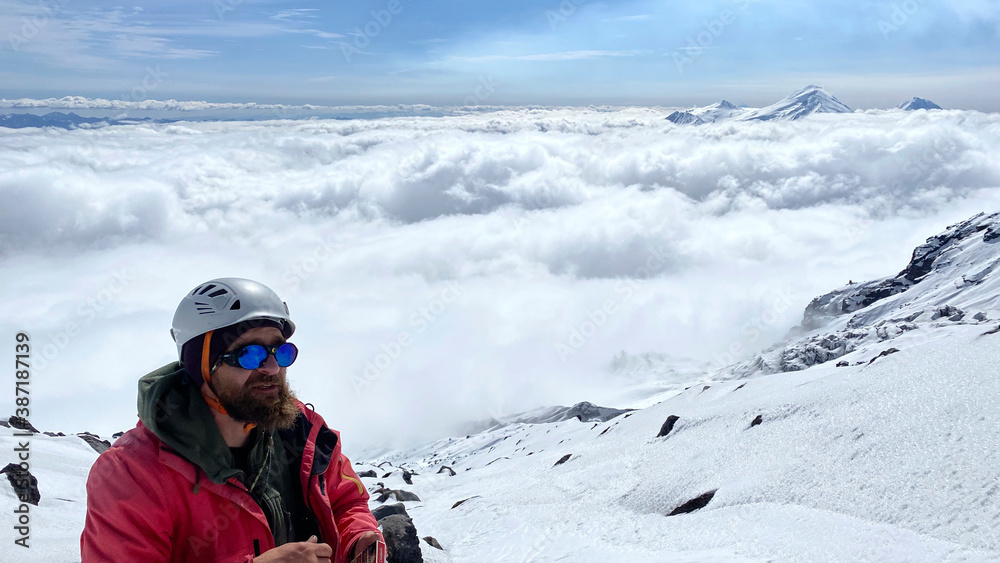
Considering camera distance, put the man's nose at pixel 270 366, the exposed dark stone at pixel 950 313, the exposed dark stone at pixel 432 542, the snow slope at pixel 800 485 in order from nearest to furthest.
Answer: the man's nose at pixel 270 366, the snow slope at pixel 800 485, the exposed dark stone at pixel 432 542, the exposed dark stone at pixel 950 313

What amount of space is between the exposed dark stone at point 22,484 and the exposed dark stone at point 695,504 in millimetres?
16574

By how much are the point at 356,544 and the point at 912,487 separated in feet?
30.0

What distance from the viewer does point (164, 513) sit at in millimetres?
3508

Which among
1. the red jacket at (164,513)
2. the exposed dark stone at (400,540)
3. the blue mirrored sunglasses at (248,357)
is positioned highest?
the blue mirrored sunglasses at (248,357)

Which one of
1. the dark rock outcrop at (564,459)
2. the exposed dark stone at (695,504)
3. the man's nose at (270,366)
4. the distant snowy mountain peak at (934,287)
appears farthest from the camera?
the distant snowy mountain peak at (934,287)

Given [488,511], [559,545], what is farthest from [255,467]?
[488,511]

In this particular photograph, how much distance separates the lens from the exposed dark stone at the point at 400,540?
1266 centimetres

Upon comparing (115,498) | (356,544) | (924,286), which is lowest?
(924,286)

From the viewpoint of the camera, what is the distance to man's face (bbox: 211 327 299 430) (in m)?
4.03

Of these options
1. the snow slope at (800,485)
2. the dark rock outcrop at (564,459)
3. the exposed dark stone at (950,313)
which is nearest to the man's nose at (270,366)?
the snow slope at (800,485)

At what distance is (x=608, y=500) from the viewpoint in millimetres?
15727

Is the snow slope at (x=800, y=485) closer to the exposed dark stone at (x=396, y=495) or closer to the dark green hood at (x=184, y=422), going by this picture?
the exposed dark stone at (x=396, y=495)

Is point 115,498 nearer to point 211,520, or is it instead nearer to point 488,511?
point 211,520

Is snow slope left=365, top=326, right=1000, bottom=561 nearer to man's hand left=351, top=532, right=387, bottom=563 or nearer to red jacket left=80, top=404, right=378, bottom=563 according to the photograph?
man's hand left=351, top=532, right=387, bottom=563
